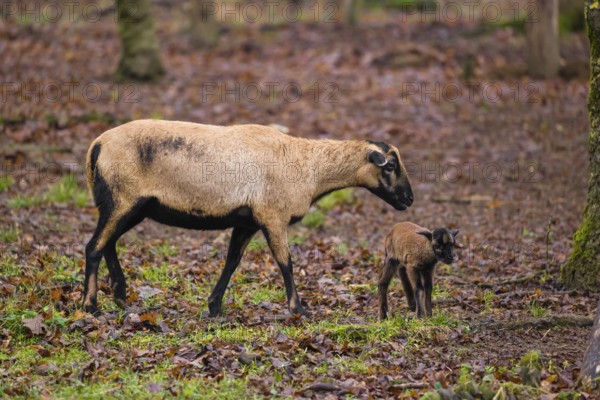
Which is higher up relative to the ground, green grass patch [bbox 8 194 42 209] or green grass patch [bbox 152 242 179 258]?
green grass patch [bbox 8 194 42 209]

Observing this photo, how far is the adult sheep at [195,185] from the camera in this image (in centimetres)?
914

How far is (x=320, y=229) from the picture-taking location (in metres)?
13.6

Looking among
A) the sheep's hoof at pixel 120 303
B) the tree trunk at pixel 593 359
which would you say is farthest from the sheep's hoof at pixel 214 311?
the tree trunk at pixel 593 359

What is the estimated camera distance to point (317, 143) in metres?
9.95

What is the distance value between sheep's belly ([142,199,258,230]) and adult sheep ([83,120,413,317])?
11 millimetres

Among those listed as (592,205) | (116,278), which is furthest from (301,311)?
(592,205)

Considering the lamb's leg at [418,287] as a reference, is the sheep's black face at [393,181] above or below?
above

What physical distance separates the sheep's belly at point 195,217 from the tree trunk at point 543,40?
571 inches

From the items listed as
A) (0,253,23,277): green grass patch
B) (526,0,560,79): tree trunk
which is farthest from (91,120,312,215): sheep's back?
(526,0,560,79): tree trunk

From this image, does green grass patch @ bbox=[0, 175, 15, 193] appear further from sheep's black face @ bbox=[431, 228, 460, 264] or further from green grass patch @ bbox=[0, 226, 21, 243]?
sheep's black face @ bbox=[431, 228, 460, 264]

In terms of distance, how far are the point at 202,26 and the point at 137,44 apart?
5.48 metres

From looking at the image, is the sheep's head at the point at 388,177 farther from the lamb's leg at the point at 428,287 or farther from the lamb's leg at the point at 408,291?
the lamb's leg at the point at 428,287

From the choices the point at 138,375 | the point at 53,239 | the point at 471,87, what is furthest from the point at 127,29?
the point at 138,375

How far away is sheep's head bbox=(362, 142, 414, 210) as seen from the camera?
9.94 m
